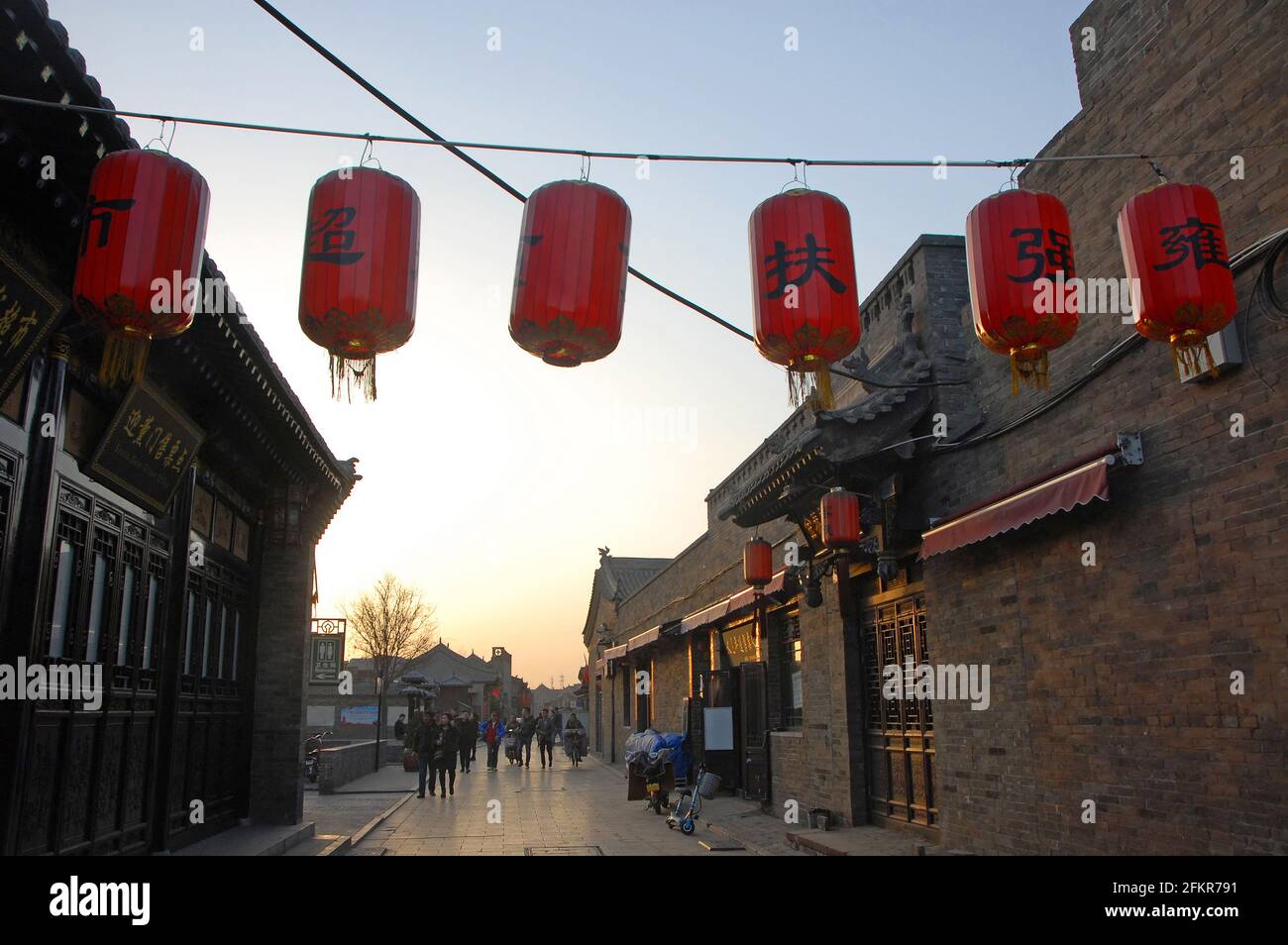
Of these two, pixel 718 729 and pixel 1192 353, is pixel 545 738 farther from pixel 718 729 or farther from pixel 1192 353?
pixel 1192 353

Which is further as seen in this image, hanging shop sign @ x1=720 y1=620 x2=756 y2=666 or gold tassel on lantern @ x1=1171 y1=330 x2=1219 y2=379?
hanging shop sign @ x1=720 y1=620 x2=756 y2=666

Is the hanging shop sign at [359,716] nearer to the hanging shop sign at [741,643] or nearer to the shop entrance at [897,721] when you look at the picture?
the hanging shop sign at [741,643]

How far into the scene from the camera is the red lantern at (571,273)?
4613 mm

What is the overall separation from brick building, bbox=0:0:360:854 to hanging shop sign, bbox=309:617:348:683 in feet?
40.2

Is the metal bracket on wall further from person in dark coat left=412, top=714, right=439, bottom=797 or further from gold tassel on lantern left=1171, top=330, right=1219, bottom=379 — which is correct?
person in dark coat left=412, top=714, right=439, bottom=797

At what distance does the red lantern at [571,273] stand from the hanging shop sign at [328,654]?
66.5 ft

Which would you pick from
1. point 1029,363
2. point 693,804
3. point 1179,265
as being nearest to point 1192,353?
point 1179,265

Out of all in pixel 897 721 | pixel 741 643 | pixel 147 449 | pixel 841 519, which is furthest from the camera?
pixel 741 643

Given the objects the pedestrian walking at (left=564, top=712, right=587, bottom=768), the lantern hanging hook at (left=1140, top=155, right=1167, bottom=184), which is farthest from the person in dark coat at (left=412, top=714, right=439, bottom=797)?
the lantern hanging hook at (left=1140, top=155, right=1167, bottom=184)

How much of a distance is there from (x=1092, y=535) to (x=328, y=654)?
69.0 ft

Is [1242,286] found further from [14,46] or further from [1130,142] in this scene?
[14,46]

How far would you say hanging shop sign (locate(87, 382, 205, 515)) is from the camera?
6.50 meters

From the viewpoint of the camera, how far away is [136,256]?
14.1ft

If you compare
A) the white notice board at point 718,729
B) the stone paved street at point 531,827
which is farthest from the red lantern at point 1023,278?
the white notice board at point 718,729
